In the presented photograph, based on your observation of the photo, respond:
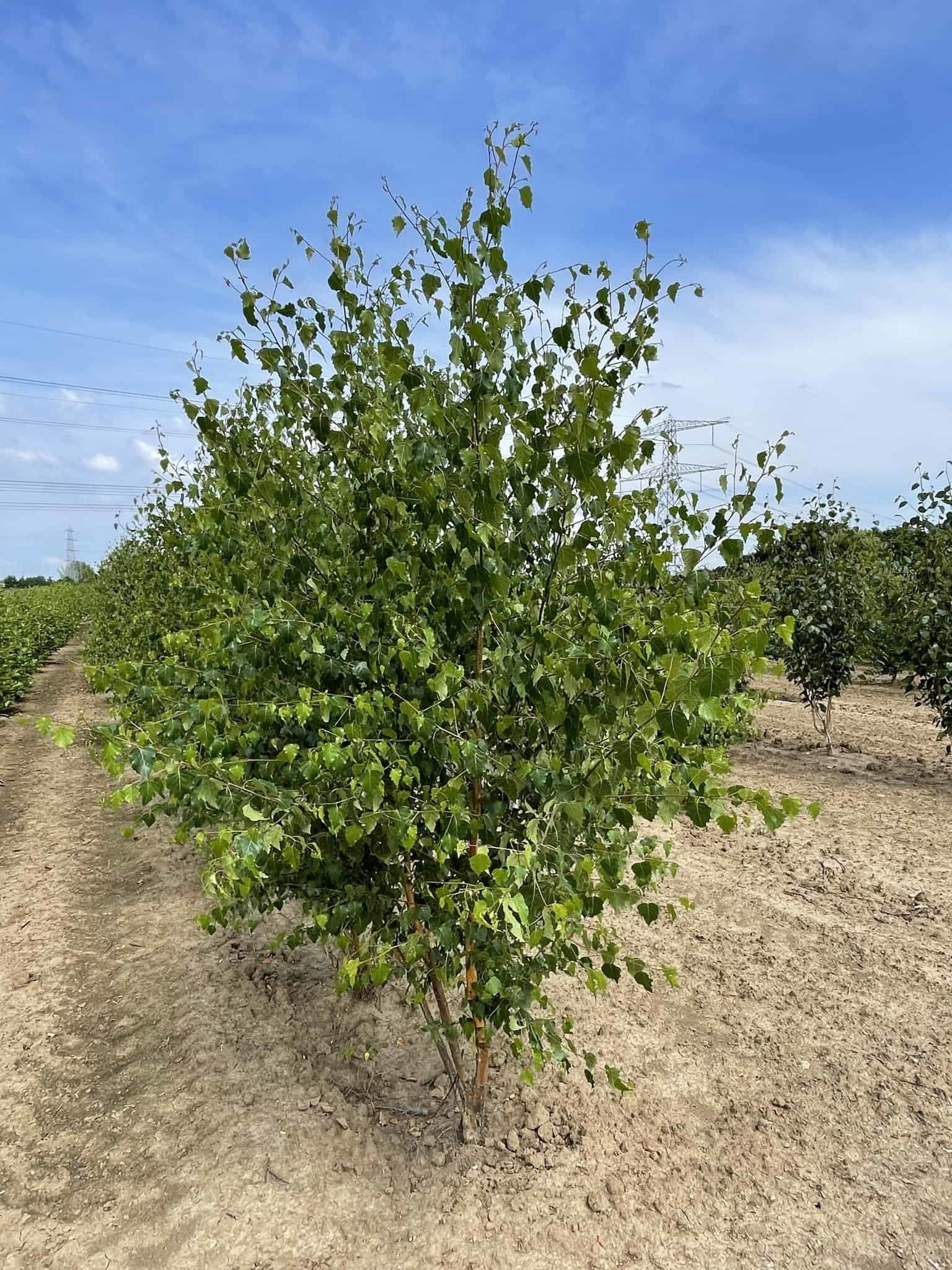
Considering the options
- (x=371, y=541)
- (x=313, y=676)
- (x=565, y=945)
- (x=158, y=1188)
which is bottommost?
(x=158, y=1188)

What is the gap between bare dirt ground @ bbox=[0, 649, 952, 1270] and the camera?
283 cm

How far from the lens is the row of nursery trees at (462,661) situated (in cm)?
212

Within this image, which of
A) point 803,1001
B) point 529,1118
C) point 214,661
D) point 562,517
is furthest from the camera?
point 803,1001

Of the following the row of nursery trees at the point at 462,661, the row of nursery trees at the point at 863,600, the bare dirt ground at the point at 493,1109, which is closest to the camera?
the row of nursery trees at the point at 462,661

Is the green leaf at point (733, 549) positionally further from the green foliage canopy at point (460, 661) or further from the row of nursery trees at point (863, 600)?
the row of nursery trees at point (863, 600)

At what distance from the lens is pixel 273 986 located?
453 centimetres

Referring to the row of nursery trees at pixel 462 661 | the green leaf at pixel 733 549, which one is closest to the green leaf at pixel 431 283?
the row of nursery trees at pixel 462 661

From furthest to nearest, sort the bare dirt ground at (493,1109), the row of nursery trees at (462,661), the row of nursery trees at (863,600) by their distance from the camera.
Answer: the row of nursery trees at (863,600), the bare dirt ground at (493,1109), the row of nursery trees at (462,661)

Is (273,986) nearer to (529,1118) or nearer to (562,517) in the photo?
(529,1118)

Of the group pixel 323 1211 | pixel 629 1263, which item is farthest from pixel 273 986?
pixel 629 1263

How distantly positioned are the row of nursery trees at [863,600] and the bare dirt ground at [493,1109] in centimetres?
381

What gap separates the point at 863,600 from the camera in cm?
1048

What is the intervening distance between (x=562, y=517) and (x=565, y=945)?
139 centimetres

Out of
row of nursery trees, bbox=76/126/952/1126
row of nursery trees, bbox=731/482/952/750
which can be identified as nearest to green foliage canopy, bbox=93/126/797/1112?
row of nursery trees, bbox=76/126/952/1126
